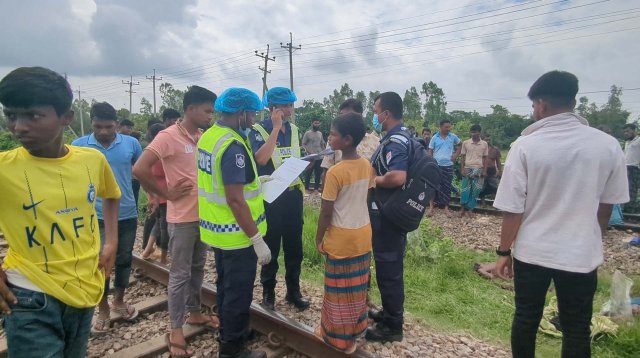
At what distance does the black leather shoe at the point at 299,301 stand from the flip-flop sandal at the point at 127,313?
1512mm

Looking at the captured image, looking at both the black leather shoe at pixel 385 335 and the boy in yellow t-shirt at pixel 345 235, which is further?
the black leather shoe at pixel 385 335

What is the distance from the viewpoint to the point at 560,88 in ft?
7.85

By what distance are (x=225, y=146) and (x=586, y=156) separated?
2258 millimetres

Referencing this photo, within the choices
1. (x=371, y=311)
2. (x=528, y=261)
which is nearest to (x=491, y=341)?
(x=371, y=311)

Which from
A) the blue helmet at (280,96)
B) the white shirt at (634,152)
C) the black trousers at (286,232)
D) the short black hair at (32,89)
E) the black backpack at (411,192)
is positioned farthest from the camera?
the white shirt at (634,152)

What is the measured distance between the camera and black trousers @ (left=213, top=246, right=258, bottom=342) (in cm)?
279

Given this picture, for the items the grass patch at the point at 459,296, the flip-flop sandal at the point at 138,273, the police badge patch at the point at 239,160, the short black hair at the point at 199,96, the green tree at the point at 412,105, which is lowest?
the grass patch at the point at 459,296

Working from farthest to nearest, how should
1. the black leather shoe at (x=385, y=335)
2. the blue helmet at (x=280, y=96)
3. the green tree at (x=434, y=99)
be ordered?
the green tree at (x=434, y=99) < the blue helmet at (x=280, y=96) < the black leather shoe at (x=385, y=335)

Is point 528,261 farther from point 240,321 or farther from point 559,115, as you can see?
point 240,321

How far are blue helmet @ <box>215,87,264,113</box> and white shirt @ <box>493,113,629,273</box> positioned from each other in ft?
6.17

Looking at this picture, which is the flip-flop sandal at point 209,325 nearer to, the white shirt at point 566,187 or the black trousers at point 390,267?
the black trousers at point 390,267

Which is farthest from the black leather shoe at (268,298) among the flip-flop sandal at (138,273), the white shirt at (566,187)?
the white shirt at (566,187)

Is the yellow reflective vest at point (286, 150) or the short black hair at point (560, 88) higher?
the short black hair at point (560, 88)

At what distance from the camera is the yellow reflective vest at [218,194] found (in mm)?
2641
